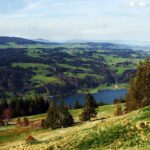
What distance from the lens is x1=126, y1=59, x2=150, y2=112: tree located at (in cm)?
10438

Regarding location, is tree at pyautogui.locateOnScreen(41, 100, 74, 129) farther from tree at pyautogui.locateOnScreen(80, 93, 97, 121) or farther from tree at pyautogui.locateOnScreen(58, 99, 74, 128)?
tree at pyautogui.locateOnScreen(80, 93, 97, 121)

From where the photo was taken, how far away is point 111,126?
3906cm

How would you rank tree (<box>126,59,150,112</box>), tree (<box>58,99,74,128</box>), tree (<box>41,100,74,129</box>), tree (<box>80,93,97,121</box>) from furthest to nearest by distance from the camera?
tree (<box>80,93,97,121</box>), tree (<box>126,59,150,112</box>), tree (<box>41,100,74,129</box>), tree (<box>58,99,74,128</box>)

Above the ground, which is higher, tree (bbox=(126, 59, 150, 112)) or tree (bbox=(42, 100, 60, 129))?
tree (bbox=(126, 59, 150, 112))

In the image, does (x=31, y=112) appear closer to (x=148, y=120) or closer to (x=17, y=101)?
(x=17, y=101)

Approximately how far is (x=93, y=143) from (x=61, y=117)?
6751 cm

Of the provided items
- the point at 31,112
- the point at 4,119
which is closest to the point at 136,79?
the point at 4,119

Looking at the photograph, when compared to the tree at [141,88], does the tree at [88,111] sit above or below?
below

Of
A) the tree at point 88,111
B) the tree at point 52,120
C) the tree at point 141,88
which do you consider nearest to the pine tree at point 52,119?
the tree at point 52,120

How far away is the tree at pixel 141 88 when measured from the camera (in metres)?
104

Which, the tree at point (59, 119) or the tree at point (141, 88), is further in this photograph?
the tree at point (141, 88)

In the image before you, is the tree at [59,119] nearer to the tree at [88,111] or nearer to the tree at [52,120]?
the tree at [52,120]

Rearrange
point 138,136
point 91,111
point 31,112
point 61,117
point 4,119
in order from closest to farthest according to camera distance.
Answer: point 138,136
point 61,117
point 91,111
point 4,119
point 31,112

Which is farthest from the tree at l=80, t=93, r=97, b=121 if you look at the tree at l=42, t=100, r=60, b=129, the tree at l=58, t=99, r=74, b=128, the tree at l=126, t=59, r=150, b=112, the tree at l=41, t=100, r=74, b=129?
the tree at l=126, t=59, r=150, b=112
